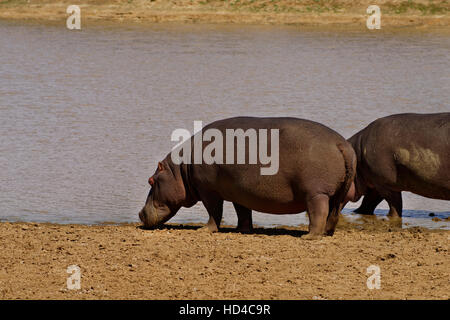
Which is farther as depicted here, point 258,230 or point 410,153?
point 410,153

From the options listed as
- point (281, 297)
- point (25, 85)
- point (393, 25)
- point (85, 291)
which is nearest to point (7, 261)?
point (85, 291)

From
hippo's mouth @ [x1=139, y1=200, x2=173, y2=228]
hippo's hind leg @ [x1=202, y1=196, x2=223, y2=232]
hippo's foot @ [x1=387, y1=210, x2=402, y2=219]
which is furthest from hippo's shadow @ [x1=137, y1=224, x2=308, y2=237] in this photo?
hippo's foot @ [x1=387, y1=210, x2=402, y2=219]

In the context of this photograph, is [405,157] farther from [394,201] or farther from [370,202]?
[370,202]

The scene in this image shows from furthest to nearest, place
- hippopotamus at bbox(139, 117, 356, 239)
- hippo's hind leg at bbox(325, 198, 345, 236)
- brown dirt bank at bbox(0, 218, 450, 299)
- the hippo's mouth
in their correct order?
1. the hippo's mouth
2. hippo's hind leg at bbox(325, 198, 345, 236)
3. hippopotamus at bbox(139, 117, 356, 239)
4. brown dirt bank at bbox(0, 218, 450, 299)

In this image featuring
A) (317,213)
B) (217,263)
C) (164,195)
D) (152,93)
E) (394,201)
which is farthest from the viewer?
(152,93)

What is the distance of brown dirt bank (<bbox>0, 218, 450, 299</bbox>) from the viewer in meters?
6.78

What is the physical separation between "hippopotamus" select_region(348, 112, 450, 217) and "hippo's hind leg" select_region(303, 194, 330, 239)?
1.62m

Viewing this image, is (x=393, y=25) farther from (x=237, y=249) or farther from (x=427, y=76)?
(x=237, y=249)

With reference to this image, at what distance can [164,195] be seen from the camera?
364 inches

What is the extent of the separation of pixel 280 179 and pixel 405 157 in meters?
1.89

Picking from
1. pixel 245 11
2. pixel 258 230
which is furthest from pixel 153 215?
pixel 245 11

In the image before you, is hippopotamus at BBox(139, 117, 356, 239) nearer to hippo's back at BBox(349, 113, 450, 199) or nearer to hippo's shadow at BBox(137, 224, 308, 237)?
hippo's shadow at BBox(137, 224, 308, 237)

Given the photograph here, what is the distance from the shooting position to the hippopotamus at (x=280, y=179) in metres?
8.40

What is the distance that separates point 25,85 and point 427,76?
30.8 feet
